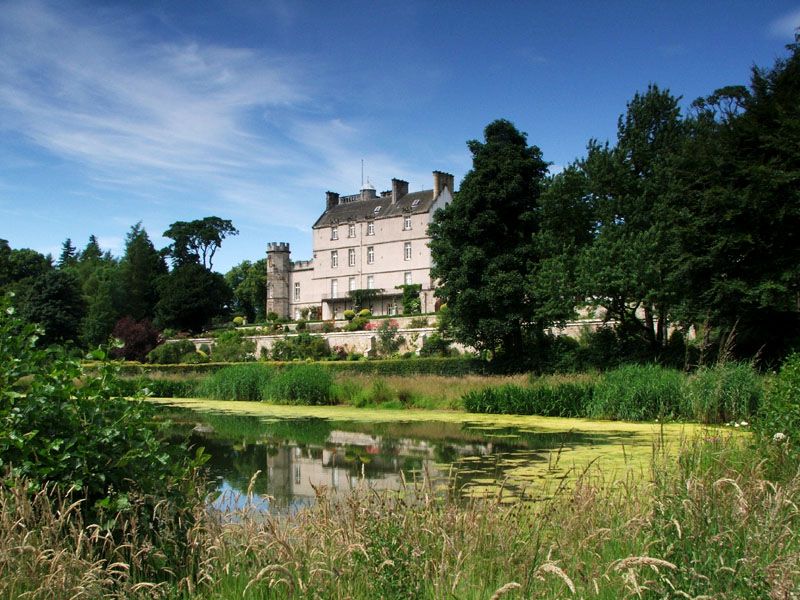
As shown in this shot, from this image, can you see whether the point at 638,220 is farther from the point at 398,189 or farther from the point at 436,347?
the point at 398,189

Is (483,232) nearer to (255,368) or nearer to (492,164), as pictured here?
(492,164)

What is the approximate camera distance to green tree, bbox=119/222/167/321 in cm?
6344

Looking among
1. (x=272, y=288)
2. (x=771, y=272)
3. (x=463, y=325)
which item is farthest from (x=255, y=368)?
(x=272, y=288)

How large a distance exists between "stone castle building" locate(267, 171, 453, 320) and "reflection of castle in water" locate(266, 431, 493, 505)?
39.9 meters

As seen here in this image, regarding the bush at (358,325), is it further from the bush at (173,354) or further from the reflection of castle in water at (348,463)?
the reflection of castle in water at (348,463)

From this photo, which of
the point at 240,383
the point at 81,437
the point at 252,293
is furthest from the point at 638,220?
the point at 252,293

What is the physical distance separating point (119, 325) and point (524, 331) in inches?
1146

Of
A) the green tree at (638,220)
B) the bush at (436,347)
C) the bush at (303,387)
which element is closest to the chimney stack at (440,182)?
the bush at (436,347)

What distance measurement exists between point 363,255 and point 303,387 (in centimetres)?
3992

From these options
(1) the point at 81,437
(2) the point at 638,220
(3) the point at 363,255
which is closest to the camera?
(1) the point at 81,437

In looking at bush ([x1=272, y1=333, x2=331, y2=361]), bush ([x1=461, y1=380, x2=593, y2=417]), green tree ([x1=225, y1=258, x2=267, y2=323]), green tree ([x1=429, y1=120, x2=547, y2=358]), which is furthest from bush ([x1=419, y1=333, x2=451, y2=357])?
green tree ([x1=225, y1=258, x2=267, y2=323])

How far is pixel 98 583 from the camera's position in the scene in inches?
140

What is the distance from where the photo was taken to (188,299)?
196ft

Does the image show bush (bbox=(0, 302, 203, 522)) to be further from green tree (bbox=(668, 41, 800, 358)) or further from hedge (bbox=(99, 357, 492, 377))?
hedge (bbox=(99, 357, 492, 377))
